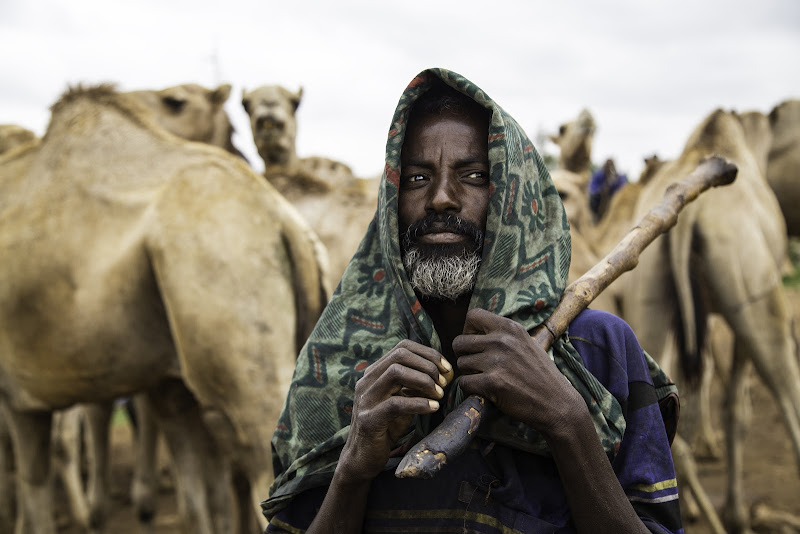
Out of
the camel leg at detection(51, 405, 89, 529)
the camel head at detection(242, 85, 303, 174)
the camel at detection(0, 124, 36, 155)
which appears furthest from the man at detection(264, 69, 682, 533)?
the camel at detection(0, 124, 36, 155)

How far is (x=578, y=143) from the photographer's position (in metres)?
8.05

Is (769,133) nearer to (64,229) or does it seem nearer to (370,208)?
(370,208)

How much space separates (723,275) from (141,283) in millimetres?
3377

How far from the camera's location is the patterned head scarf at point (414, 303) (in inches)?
67.2

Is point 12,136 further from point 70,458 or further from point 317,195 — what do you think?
point 317,195

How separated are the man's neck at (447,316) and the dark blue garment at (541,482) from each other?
27cm

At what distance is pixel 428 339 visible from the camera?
1.75m

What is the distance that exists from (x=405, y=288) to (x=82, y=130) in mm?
3229

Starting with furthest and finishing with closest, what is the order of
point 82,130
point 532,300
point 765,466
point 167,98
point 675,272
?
point 765,466 → point 167,98 → point 675,272 → point 82,130 → point 532,300

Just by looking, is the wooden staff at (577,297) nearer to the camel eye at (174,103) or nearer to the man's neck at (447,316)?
the man's neck at (447,316)

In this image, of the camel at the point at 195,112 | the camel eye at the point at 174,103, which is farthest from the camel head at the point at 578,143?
the camel eye at the point at 174,103

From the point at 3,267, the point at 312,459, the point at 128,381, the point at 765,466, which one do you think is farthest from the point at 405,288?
the point at 765,466

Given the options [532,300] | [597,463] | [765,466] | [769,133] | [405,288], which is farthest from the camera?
[765,466]

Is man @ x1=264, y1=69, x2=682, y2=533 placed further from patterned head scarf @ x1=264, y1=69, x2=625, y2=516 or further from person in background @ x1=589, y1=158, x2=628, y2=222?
person in background @ x1=589, y1=158, x2=628, y2=222
